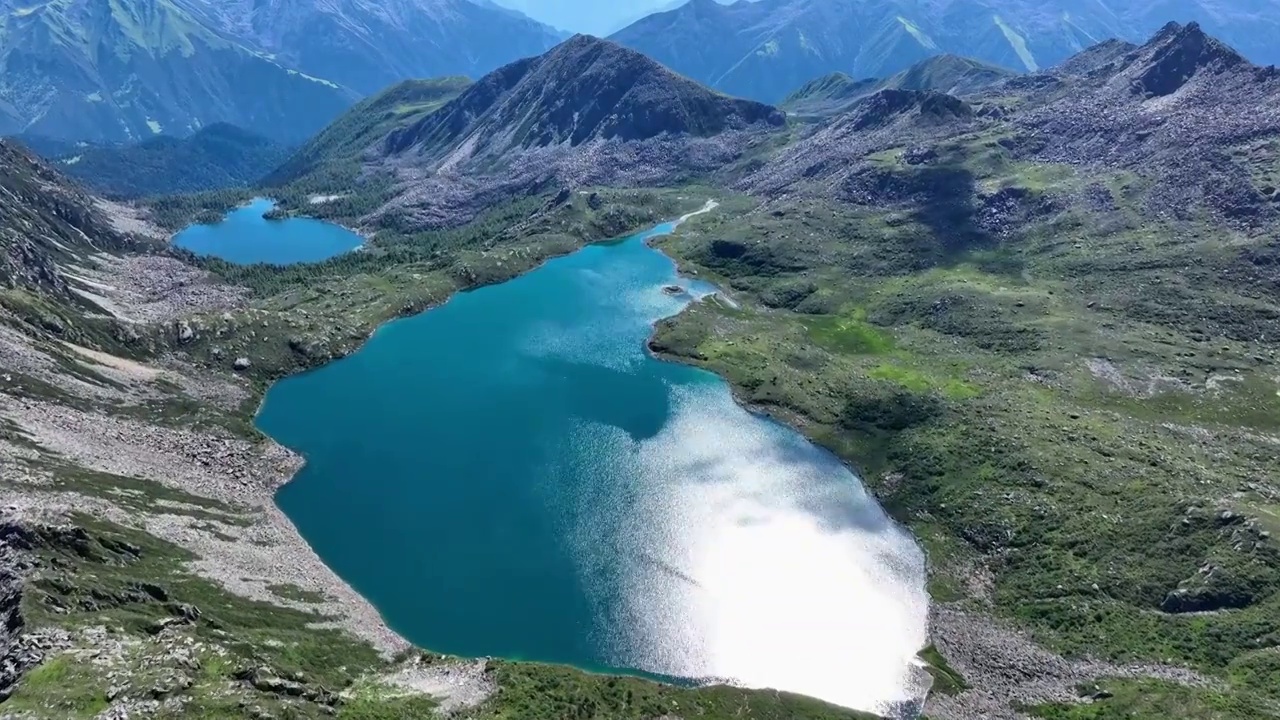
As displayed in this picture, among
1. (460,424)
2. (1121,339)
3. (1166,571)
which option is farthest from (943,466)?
(460,424)

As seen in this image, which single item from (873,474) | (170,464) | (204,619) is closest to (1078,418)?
(873,474)

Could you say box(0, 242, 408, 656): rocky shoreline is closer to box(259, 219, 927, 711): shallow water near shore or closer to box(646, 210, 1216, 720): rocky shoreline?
box(259, 219, 927, 711): shallow water near shore

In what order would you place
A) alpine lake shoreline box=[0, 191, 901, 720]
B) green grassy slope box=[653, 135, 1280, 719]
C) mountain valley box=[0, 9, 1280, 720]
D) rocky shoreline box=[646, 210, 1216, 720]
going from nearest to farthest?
alpine lake shoreline box=[0, 191, 901, 720], mountain valley box=[0, 9, 1280, 720], rocky shoreline box=[646, 210, 1216, 720], green grassy slope box=[653, 135, 1280, 719]

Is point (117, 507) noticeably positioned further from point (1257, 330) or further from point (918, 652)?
point (1257, 330)

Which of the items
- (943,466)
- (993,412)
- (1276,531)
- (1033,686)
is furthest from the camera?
(993,412)

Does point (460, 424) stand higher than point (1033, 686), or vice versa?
point (460, 424)

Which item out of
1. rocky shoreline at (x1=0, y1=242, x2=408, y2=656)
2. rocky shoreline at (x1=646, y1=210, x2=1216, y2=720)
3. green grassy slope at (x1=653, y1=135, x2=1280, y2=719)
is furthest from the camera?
rocky shoreline at (x1=0, y1=242, x2=408, y2=656)

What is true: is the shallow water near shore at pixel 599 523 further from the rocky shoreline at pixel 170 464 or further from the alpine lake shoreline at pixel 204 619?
the alpine lake shoreline at pixel 204 619

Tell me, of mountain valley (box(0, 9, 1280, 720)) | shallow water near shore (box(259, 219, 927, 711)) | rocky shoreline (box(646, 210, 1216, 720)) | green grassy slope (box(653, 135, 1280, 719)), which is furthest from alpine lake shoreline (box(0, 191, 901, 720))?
green grassy slope (box(653, 135, 1280, 719))

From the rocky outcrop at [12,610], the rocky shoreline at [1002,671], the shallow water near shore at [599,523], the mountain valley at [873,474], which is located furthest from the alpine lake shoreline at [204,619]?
the rocky shoreline at [1002,671]
